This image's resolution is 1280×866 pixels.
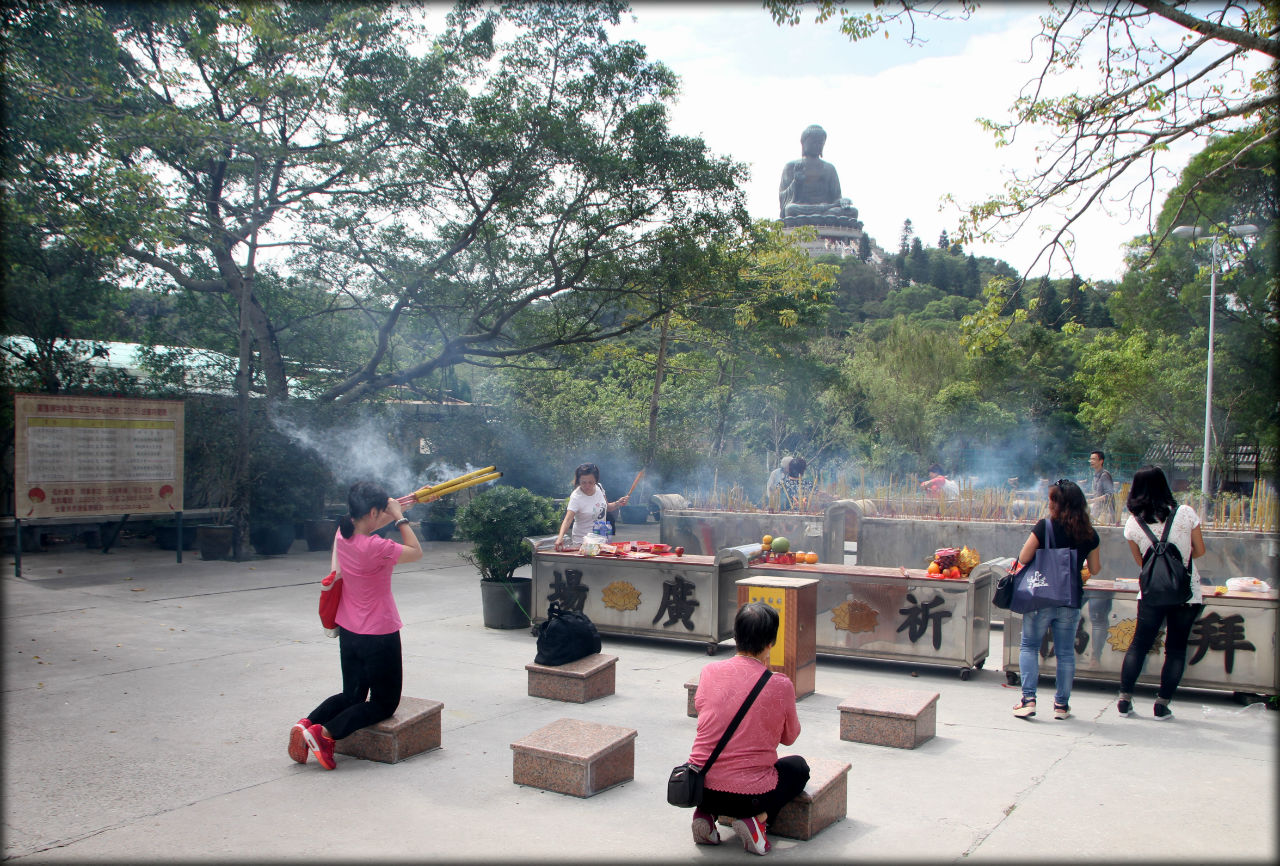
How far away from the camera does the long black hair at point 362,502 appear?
16.7 feet

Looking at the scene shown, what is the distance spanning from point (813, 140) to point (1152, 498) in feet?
229

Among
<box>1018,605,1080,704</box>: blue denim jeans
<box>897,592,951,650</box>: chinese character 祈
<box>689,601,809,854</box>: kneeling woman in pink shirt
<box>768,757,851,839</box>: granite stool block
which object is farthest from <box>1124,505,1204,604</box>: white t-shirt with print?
<box>689,601,809,854</box>: kneeling woman in pink shirt

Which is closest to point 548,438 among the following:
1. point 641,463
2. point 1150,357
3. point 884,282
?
point 641,463

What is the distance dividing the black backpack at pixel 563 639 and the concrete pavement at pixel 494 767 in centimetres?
34

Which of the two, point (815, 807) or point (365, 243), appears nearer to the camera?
point (815, 807)

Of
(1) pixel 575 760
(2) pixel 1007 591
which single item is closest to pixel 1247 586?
(2) pixel 1007 591

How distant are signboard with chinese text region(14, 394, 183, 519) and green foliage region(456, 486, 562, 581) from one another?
6.20 metres

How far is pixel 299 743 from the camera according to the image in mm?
4973

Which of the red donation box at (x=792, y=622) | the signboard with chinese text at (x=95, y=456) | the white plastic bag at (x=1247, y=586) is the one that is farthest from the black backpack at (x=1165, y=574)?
the signboard with chinese text at (x=95, y=456)

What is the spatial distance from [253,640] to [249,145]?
26.7 ft

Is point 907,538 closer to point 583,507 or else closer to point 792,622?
point 583,507

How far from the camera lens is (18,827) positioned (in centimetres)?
416

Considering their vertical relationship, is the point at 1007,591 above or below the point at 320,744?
above

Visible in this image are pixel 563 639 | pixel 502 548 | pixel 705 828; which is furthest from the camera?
pixel 502 548
